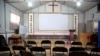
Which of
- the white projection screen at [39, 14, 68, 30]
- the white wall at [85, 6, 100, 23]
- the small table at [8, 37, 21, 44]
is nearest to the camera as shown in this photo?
the small table at [8, 37, 21, 44]

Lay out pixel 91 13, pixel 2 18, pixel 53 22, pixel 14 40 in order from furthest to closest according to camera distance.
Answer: pixel 53 22, pixel 91 13, pixel 14 40, pixel 2 18

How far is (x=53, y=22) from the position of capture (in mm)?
18391

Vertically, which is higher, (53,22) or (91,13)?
(91,13)

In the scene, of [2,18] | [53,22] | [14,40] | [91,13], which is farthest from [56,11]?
[2,18]

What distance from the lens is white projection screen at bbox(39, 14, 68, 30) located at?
18297mm

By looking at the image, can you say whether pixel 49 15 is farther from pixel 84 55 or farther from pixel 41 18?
pixel 84 55

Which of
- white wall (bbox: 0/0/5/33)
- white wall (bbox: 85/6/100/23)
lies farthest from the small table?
white wall (bbox: 85/6/100/23)

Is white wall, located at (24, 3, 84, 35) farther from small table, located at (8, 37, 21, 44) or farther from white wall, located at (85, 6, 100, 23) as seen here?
small table, located at (8, 37, 21, 44)

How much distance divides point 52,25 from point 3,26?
7.51 metres

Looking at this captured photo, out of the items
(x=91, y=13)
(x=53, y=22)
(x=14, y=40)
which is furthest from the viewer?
(x=53, y=22)

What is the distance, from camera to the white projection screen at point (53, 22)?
18.3 metres

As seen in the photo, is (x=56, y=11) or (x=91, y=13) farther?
(x=56, y=11)

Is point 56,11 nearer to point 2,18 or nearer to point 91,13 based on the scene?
point 91,13

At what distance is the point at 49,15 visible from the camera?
18.3 m
